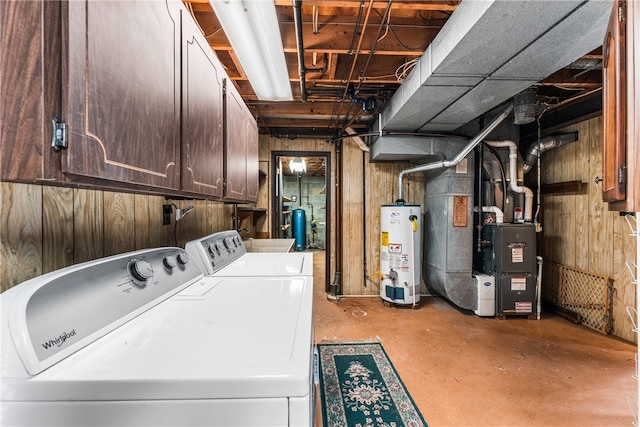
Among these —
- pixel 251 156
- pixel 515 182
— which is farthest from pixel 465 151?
Result: pixel 251 156

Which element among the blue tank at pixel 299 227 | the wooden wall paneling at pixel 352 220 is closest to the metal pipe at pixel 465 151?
the wooden wall paneling at pixel 352 220

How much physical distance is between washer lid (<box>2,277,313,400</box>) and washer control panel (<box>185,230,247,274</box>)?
517 millimetres

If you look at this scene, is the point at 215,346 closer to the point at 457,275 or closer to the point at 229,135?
the point at 229,135

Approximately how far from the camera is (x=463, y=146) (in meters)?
3.41

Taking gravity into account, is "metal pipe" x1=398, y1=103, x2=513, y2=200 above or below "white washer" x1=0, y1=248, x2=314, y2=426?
above

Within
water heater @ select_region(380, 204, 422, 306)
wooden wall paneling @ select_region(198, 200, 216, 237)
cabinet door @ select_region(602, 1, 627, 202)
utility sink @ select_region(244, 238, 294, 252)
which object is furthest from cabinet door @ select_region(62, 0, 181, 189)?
water heater @ select_region(380, 204, 422, 306)

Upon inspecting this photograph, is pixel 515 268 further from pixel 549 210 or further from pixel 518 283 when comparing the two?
pixel 549 210

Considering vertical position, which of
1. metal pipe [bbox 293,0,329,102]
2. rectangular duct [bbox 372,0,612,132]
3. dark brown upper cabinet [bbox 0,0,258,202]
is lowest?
dark brown upper cabinet [bbox 0,0,258,202]

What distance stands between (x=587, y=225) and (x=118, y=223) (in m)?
4.37

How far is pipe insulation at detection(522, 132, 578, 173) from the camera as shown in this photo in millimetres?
3332

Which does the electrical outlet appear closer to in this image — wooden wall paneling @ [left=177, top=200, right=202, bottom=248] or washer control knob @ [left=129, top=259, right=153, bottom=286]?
wooden wall paneling @ [left=177, top=200, right=202, bottom=248]

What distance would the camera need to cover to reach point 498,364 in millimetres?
2326

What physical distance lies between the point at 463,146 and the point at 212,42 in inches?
115

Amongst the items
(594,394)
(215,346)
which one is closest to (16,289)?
(215,346)
